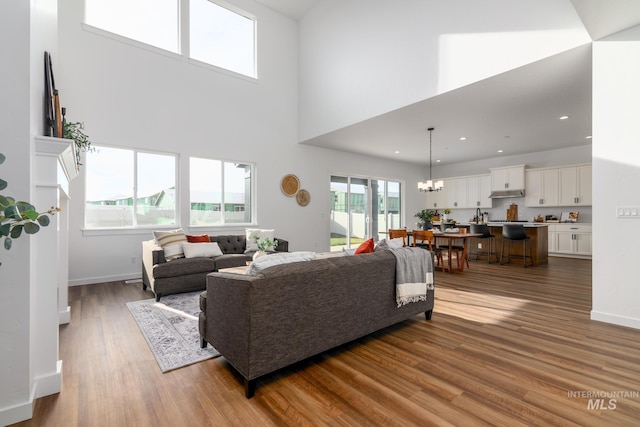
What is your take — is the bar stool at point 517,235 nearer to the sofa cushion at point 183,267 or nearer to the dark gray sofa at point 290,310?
the dark gray sofa at point 290,310

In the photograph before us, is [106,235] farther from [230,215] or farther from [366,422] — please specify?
[366,422]

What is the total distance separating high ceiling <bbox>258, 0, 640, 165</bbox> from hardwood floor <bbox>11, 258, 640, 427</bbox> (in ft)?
9.49

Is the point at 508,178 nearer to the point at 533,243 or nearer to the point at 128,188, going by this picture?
the point at 533,243

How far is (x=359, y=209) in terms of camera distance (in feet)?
28.4

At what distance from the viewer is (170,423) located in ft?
5.13

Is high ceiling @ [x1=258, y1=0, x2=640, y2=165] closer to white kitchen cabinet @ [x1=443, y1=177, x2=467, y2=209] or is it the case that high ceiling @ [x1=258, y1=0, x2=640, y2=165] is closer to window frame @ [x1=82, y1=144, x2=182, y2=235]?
white kitchen cabinet @ [x1=443, y1=177, x2=467, y2=209]

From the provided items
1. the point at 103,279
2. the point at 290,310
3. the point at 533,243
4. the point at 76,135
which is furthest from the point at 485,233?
the point at 103,279

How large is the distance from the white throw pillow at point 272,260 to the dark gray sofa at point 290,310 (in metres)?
0.07

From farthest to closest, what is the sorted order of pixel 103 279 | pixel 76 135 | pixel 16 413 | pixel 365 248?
pixel 103 279 < pixel 76 135 < pixel 365 248 < pixel 16 413

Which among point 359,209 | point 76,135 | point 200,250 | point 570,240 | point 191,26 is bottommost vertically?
point 570,240

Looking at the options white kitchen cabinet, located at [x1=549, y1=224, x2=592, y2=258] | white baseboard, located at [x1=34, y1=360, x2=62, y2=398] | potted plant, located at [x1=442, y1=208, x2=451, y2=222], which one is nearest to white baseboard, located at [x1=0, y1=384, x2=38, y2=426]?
white baseboard, located at [x1=34, y1=360, x2=62, y2=398]

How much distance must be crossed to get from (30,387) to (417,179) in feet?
33.5

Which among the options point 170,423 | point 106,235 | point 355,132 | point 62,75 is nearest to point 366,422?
point 170,423

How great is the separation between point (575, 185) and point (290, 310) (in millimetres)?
8493
